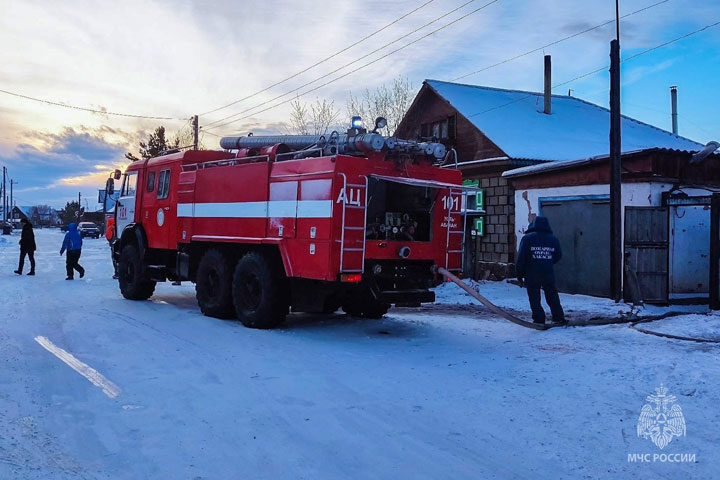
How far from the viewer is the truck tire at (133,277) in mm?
13055

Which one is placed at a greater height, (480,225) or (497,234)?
(480,225)

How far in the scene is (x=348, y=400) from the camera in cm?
580

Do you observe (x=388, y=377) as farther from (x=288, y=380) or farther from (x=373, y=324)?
(x=373, y=324)

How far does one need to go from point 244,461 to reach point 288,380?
2170 mm

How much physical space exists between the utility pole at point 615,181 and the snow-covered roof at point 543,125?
232 inches

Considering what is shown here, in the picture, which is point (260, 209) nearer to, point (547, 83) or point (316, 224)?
point (316, 224)

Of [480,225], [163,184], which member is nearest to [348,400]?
[163,184]

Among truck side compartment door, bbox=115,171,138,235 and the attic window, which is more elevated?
the attic window

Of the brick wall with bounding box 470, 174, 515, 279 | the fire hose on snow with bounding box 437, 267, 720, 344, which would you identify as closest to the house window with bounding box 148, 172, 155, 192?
the fire hose on snow with bounding box 437, 267, 720, 344

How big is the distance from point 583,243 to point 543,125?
9278mm

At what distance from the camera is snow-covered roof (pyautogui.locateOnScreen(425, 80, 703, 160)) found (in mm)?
19625

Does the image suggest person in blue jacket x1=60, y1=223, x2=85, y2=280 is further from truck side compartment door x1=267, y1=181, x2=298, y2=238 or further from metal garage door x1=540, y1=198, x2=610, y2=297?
metal garage door x1=540, y1=198, x2=610, y2=297

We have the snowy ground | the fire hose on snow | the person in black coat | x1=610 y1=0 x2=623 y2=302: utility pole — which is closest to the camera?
the snowy ground

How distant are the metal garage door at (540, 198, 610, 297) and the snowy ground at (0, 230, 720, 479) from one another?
4110 mm
